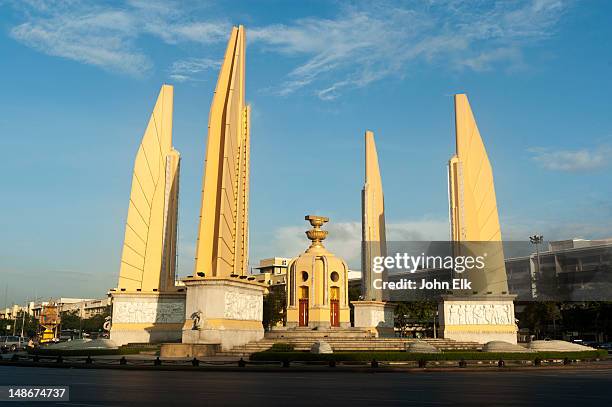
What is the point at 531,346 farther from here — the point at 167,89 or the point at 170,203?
the point at 167,89

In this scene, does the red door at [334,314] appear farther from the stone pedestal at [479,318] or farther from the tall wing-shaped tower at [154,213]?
the stone pedestal at [479,318]

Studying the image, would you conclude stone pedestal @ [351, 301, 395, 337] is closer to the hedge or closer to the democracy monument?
the democracy monument

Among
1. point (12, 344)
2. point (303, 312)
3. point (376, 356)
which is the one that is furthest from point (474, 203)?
point (12, 344)

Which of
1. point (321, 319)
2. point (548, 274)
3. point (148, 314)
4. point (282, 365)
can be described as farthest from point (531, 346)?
point (548, 274)

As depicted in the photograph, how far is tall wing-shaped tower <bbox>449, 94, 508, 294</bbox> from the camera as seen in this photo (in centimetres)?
3691

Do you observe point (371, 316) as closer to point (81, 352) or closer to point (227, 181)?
point (227, 181)

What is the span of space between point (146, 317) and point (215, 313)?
40.1ft

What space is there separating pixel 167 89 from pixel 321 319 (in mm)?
20832

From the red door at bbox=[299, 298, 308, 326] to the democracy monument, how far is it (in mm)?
111

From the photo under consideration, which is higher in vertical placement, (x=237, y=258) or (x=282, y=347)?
(x=237, y=258)

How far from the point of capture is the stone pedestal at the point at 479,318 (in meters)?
35.4

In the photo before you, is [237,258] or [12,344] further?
[12,344]

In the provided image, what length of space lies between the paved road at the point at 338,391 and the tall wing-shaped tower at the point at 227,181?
1303cm

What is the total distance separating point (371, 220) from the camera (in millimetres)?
48438
